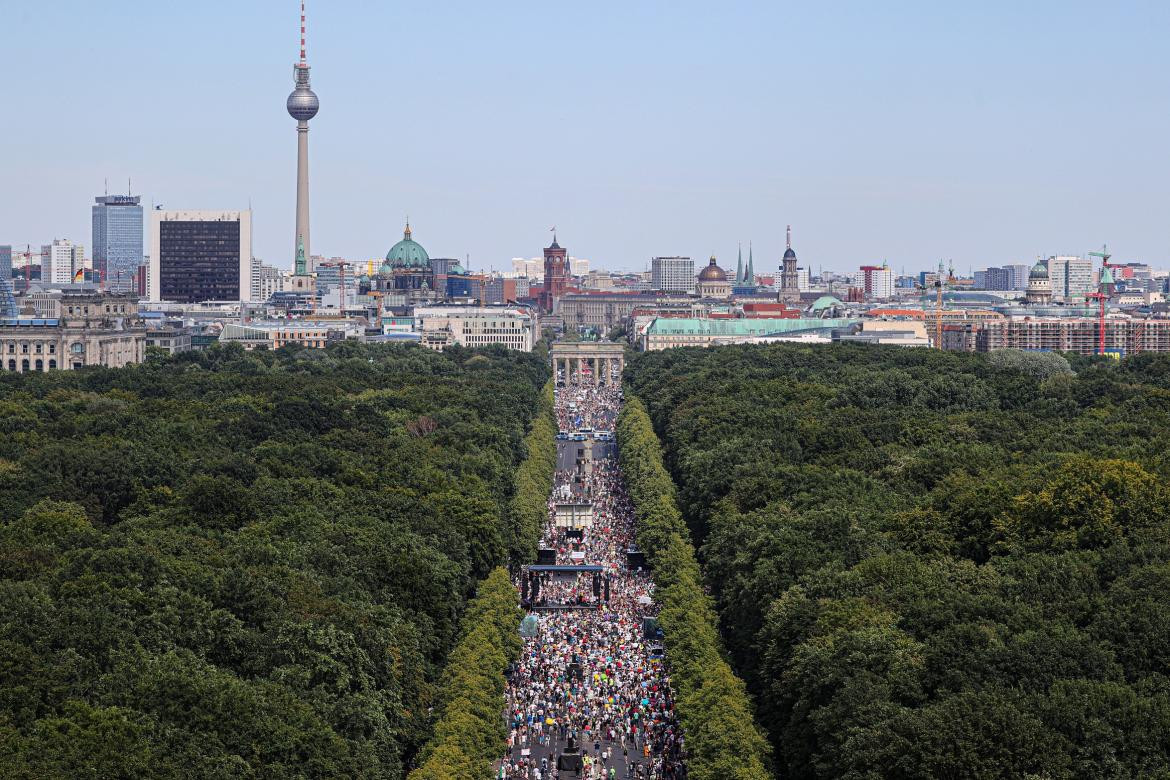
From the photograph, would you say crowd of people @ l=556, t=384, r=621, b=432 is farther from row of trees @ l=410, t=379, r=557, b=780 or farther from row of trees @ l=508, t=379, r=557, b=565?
row of trees @ l=410, t=379, r=557, b=780

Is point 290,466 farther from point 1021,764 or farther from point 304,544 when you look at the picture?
point 1021,764

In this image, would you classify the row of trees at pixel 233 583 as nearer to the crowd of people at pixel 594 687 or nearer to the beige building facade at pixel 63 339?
the crowd of people at pixel 594 687

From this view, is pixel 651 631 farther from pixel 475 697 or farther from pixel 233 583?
pixel 233 583

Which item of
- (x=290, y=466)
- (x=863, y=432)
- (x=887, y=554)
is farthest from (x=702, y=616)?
(x=863, y=432)

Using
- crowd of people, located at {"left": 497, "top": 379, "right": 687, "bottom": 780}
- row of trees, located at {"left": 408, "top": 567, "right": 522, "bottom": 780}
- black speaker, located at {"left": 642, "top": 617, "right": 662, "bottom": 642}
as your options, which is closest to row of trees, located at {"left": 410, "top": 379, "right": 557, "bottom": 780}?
row of trees, located at {"left": 408, "top": 567, "right": 522, "bottom": 780}

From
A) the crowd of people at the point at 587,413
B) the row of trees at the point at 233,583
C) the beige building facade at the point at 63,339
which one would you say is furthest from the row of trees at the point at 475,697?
the beige building facade at the point at 63,339

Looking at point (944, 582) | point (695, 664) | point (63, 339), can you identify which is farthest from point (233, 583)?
point (63, 339)

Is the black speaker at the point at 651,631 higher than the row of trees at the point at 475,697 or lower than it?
lower

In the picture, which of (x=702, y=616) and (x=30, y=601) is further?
(x=702, y=616)
